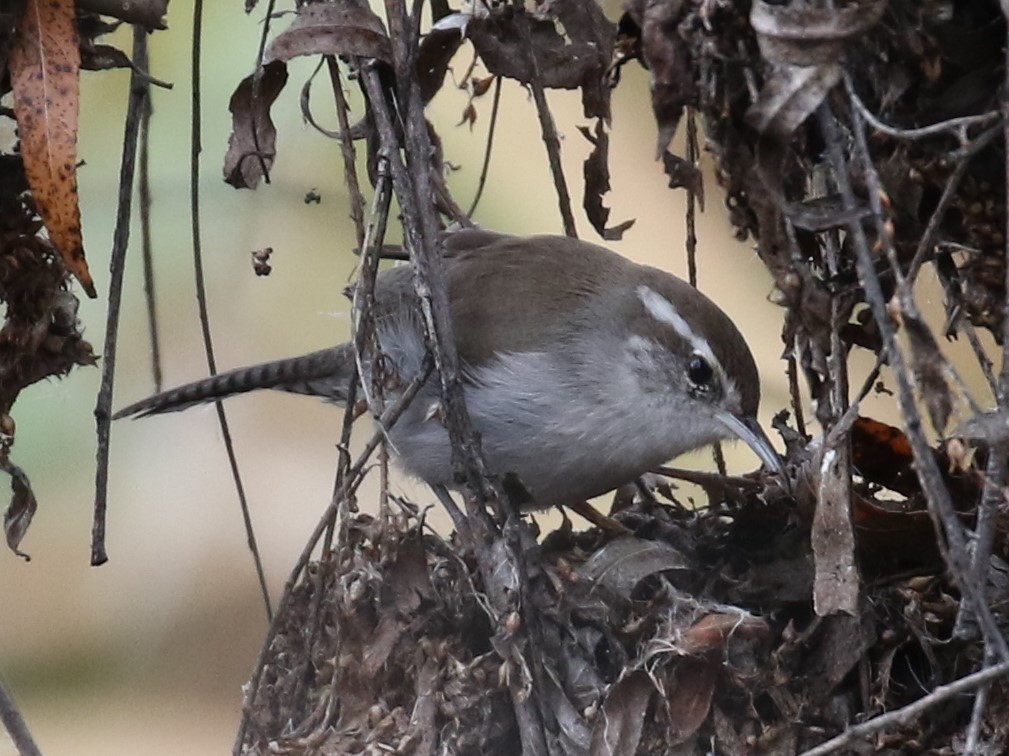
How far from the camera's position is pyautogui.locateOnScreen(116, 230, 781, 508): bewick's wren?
2086mm

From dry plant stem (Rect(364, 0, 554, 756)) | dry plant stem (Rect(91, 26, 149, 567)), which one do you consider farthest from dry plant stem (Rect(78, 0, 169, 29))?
dry plant stem (Rect(364, 0, 554, 756))

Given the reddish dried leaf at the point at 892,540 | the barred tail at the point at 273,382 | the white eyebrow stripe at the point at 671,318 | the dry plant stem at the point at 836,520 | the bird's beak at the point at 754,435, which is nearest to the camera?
the dry plant stem at the point at 836,520

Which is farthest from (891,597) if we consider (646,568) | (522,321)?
(522,321)

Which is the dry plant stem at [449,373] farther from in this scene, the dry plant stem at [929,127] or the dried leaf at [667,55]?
the dry plant stem at [929,127]

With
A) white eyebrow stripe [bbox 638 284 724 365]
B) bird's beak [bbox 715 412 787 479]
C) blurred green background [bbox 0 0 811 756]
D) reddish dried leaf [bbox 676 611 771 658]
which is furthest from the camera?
blurred green background [bbox 0 0 811 756]

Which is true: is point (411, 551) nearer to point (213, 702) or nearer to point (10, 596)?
point (213, 702)

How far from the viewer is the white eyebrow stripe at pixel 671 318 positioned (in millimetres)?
2076

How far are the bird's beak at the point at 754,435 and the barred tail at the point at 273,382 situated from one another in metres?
0.71

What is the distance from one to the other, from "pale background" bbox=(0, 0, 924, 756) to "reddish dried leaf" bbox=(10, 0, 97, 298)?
1066mm

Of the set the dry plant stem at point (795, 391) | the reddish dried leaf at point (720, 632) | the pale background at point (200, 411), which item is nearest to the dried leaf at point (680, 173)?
the dry plant stem at point (795, 391)

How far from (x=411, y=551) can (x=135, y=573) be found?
1478mm

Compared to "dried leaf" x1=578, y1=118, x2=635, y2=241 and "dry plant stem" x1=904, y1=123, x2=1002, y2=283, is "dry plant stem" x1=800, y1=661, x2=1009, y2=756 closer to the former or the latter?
"dry plant stem" x1=904, y1=123, x2=1002, y2=283

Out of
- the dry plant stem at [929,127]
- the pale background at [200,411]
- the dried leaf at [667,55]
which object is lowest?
the pale background at [200,411]

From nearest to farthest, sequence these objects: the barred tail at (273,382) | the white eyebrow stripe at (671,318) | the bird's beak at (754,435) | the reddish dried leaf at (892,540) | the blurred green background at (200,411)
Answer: the reddish dried leaf at (892,540) → the bird's beak at (754,435) → the white eyebrow stripe at (671,318) → the barred tail at (273,382) → the blurred green background at (200,411)
